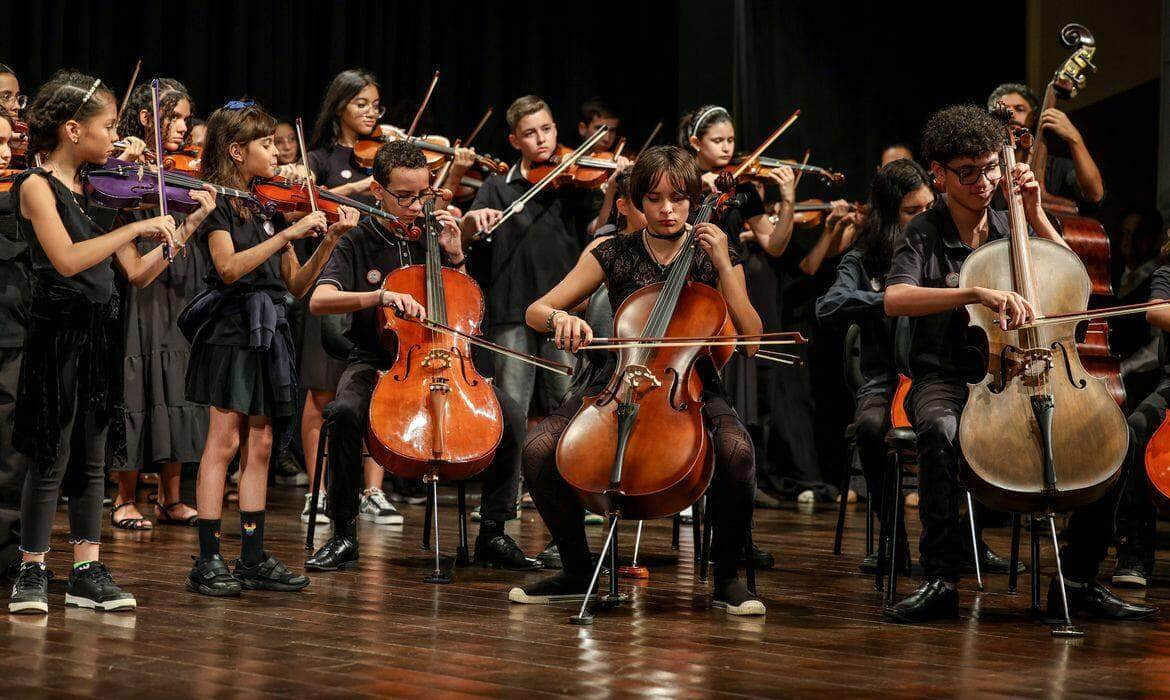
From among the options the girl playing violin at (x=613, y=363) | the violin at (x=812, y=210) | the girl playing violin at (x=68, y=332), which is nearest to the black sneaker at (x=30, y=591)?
the girl playing violin at (x=68, y=332)

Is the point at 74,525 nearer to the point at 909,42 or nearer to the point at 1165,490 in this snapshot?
the point at 1165,490

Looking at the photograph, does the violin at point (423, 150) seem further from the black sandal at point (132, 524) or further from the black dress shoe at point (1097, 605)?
the black dress shoe at point (1097, 605)

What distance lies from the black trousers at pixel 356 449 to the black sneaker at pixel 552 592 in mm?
735

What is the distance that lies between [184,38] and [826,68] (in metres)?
2.94

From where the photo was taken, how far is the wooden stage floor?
2.26 metres

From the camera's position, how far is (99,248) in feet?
9.25

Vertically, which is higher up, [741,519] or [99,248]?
[99,248]

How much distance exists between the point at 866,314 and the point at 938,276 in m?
0.72

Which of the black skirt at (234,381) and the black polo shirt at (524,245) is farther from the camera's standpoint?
the black polo shirt at (524,245)

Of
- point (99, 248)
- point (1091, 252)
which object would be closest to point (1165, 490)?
point (1091, 252)

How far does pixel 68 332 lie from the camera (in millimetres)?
2953

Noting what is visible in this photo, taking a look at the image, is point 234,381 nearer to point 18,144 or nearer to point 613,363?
point 613,363

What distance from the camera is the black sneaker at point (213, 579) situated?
123 inches

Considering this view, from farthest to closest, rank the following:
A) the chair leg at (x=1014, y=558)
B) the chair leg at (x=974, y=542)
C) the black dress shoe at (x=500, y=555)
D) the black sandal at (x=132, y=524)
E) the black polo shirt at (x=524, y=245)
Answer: the black polo shirt at (x=524, y=245), the black sandal at (x=132, y=524), the black dress shoe at (x=500, y=555), the chair leg at (x=974, y=542), the chair leg at (x=1014, y=558)
